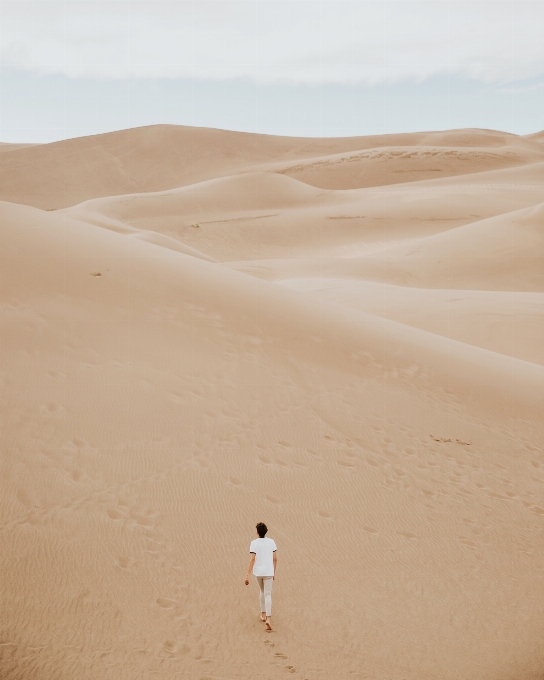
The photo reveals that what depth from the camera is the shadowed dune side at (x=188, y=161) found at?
5547 cm

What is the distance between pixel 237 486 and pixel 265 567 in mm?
1567

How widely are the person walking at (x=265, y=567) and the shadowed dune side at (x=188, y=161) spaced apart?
167 ft

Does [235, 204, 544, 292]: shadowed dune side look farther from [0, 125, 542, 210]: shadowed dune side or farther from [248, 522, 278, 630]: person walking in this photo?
[0, 125, 542, 210]: shadowed dune side

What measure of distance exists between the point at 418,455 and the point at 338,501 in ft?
4.80

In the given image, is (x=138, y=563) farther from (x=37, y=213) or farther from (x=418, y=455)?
(x=37, y=213)

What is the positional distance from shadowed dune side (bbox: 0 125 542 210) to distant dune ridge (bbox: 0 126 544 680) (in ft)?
150

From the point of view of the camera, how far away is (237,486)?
240 inches

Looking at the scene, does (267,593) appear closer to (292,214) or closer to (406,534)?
(406,534)

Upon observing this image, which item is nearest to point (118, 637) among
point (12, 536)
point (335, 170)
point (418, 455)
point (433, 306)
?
point (12, 536)

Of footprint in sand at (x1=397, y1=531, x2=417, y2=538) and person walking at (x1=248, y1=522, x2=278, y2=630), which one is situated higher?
person walking at (x1=248, y1=522, x2=278, y2=630)

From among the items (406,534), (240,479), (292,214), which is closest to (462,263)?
(292,214)

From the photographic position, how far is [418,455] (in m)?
7.28

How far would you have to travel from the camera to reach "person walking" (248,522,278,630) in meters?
4.57

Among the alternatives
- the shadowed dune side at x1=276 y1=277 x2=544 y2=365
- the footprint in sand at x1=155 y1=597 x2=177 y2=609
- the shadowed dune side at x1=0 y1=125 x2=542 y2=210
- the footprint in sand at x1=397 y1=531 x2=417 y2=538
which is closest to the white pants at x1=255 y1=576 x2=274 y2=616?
the footprint in sand at x1=155 y1=597 x2=177 y2=609
